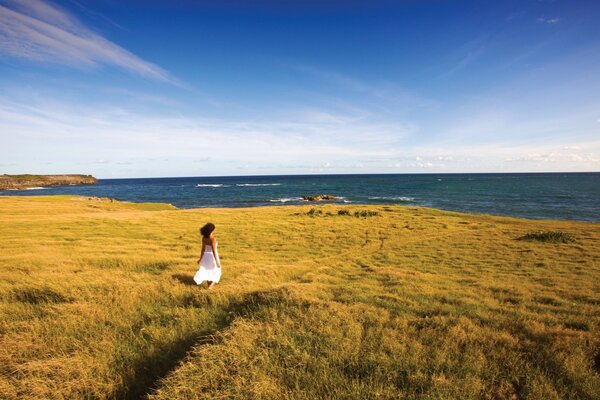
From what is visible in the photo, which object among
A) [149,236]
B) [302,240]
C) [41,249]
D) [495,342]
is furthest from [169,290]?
[149,236]

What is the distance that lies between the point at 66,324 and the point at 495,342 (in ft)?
35.3

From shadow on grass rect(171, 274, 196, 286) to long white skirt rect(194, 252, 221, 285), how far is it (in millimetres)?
575

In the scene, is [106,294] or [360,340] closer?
[360,340]

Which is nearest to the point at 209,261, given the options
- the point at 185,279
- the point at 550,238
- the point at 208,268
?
the point at 208,268

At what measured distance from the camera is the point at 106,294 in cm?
997

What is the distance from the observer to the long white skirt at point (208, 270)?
1138 centimetres

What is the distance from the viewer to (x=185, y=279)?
12141 mm

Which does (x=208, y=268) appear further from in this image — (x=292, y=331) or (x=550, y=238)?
(x=550, y=238)

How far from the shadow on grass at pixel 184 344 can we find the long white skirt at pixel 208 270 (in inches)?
61.4

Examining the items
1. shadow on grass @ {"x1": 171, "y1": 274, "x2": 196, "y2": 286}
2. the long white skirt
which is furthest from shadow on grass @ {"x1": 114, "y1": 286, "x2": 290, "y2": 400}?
shadow on grass @ {"x1": 171, "y1": 274, "x2": 196, "y2": 286}

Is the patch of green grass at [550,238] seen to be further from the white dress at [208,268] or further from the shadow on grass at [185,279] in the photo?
the shadow on grass at [185,279]

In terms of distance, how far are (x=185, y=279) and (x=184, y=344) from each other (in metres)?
5.35

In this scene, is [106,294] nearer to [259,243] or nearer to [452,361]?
[452,361]

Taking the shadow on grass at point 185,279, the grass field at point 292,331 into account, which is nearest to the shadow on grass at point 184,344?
the grass field at point 292,331
